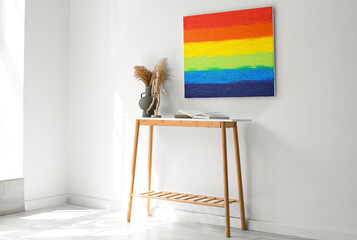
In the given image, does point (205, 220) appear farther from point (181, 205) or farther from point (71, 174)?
point (71, 174)

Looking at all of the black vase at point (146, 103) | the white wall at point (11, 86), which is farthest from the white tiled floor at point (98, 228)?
the black vase at point (146, 103)

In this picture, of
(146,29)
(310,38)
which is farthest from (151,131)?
(310,38)

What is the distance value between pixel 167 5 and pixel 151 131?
3.72 ft

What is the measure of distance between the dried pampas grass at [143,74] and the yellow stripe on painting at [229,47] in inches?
15.3

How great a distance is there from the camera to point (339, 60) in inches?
116

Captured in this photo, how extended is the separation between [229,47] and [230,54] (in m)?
0.06

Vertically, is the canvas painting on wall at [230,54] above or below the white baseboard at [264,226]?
above

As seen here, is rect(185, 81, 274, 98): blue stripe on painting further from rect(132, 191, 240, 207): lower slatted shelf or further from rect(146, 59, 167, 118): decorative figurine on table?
rect(132, 191, 240, 207): lower slatted shelf

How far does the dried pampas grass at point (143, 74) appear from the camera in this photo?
366 centimetres

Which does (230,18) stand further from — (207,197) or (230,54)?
(207,197)

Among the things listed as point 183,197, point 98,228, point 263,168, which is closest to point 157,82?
point 183,197

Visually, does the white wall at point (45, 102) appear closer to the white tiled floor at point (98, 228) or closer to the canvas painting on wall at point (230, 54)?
the white tiled floor at point (98, 228)

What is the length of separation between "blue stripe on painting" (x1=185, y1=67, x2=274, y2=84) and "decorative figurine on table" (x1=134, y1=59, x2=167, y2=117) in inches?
8.8

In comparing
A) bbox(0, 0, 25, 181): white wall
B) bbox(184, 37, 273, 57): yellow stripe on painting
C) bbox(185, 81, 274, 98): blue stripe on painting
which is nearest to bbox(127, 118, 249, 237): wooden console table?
bbox(185, 81, 274, 98): blue stripe on painting
